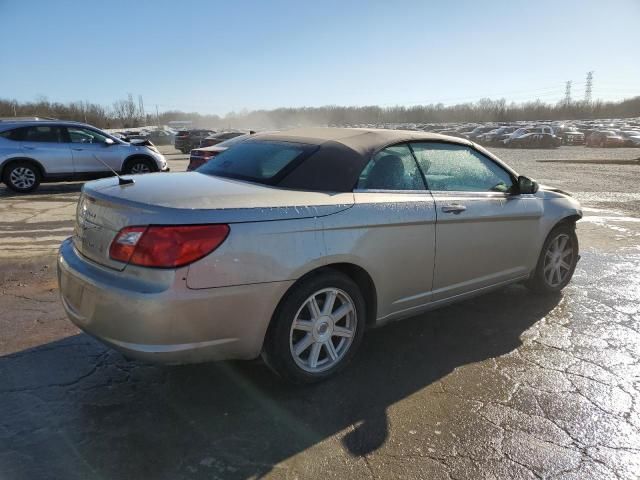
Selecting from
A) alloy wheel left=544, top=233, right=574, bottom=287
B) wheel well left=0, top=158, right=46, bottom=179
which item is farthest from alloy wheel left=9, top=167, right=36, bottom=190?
alloy wheel left=544, top=233, right=574, bottom=287

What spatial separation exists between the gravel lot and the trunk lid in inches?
35.6

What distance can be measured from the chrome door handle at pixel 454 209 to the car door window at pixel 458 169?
18 cm

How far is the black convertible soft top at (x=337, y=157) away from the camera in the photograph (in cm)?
322

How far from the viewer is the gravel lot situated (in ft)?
8.04

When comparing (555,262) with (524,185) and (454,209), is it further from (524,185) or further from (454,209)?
(454,209)

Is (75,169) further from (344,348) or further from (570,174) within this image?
(570,174)

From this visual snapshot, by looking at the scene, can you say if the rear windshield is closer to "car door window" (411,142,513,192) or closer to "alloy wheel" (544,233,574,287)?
"car door window" (411,142,513,192)

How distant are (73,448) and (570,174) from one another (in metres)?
18.2

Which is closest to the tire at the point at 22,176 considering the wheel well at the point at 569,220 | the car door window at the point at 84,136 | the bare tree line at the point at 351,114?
the car door window at the point at 84,136

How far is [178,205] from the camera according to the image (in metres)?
2.64

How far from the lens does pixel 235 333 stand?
8.99 feet

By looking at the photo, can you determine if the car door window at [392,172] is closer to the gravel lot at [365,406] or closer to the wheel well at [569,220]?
the gravel lot at [365,406]

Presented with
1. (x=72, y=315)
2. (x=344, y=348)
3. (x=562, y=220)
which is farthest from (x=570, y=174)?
(x=72, y=315)

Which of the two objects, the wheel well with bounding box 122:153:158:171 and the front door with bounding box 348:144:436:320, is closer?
the front door with bounding box 348:144:436:320
